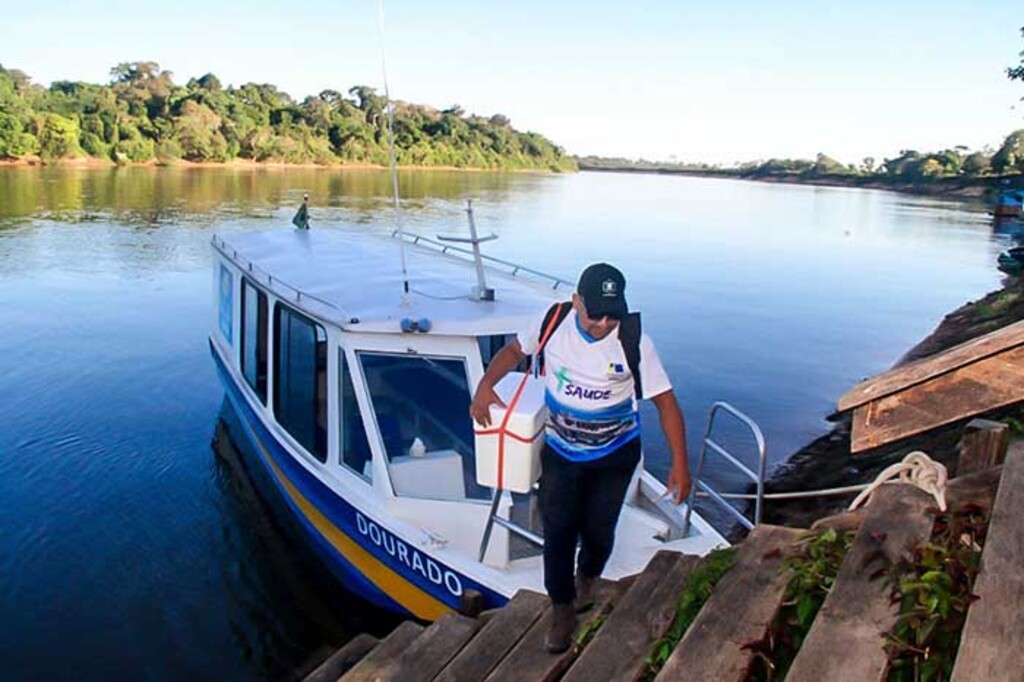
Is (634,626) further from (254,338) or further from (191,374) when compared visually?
(191,374)

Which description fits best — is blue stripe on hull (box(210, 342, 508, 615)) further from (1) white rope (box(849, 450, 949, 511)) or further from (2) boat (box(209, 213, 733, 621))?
(1) white rope (box(849, 450, 949, 511))

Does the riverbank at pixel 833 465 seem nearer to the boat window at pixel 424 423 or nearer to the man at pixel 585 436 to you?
the man at pixel 585 436

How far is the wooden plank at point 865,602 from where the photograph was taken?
2.29m

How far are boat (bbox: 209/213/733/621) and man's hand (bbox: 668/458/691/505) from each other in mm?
1418

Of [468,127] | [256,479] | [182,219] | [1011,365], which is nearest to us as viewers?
[1011,365]

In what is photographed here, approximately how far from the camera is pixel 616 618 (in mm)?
3309

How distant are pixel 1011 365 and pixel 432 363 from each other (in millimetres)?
4406

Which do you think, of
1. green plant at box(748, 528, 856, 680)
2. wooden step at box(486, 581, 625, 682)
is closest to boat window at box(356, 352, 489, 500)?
wooden step at box(486, 581, 625, 682)

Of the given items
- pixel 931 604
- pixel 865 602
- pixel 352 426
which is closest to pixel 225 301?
pixel 352 426

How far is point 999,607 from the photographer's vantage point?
2.24 meters

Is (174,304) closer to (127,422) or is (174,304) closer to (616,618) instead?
(127,422)

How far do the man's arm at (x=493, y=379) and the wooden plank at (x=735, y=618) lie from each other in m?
1.32

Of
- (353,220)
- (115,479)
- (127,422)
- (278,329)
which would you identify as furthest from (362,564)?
(353,220)

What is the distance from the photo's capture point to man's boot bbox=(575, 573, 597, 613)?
12.4ft
